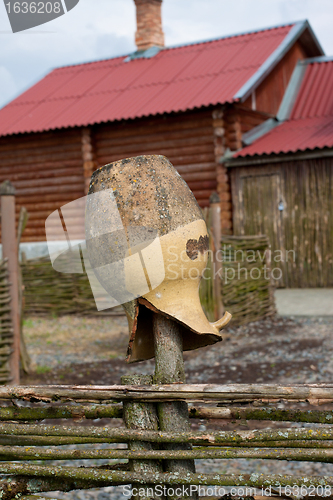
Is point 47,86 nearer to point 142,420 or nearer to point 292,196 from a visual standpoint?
point 292,196

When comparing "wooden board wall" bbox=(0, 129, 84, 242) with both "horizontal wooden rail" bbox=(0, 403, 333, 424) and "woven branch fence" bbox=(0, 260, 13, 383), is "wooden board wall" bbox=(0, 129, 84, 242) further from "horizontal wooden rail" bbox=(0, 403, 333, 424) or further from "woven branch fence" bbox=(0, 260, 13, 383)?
"horizontal wooden rail" bbox=(0, 403, 333, 424)

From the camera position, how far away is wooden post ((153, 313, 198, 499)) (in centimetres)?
192

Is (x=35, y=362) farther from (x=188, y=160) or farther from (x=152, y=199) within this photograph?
(x=188, y=160)

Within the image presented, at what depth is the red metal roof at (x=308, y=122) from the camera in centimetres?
1077

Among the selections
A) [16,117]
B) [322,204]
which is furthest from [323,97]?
[16,117]

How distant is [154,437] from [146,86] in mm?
11719

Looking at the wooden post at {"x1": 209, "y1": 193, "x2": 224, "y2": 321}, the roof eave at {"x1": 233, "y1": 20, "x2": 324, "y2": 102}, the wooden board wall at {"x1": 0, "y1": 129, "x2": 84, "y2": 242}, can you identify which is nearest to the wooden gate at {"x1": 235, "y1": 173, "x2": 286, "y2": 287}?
the roof eave at {"x1": 233, "y1": 20, "x2": 324, "y2": 102}

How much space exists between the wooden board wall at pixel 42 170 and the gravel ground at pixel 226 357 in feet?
15.4

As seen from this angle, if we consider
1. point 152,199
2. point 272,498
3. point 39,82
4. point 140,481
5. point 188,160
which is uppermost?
point 39,82

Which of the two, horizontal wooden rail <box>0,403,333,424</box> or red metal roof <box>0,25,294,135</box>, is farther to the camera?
red metal roof <box>0,25,294,135</box>

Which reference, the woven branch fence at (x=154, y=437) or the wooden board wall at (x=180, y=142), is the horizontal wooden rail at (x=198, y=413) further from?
the wooden board wall at (x=180, y=142)

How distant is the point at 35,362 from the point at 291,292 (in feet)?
19.4

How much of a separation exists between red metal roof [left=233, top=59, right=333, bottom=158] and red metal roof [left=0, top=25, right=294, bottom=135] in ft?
4.40

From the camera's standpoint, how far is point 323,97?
1263cm
